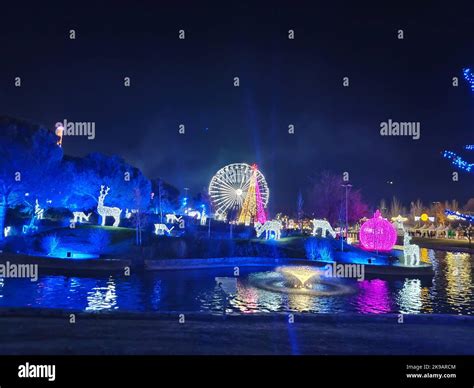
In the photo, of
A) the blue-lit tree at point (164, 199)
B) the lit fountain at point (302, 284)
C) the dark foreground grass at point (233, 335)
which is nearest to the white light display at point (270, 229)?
the lit fountain at point (302, 284)

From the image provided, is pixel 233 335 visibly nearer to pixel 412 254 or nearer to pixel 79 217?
pixel 412 254

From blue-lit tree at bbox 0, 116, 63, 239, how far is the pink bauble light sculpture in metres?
32.0

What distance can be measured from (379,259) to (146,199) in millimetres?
43568

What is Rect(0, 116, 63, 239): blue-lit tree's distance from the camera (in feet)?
140

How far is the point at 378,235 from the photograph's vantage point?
38938 millimetres

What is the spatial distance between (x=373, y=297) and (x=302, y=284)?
3975mm

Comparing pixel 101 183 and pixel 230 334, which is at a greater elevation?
pixel 101 183

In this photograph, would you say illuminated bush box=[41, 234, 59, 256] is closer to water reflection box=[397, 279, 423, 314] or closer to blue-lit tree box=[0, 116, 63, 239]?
blue-lit tree box=[0, 116, 63, 239]

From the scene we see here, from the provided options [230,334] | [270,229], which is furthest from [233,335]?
[270,229]

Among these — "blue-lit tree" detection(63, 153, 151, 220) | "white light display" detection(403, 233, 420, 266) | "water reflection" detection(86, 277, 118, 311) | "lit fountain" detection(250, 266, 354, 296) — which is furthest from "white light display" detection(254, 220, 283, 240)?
"water reflection" detection(86, 277, 118, 311)

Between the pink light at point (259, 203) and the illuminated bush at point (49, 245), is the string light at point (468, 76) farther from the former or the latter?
the illuminated bush at point (49, 245)
